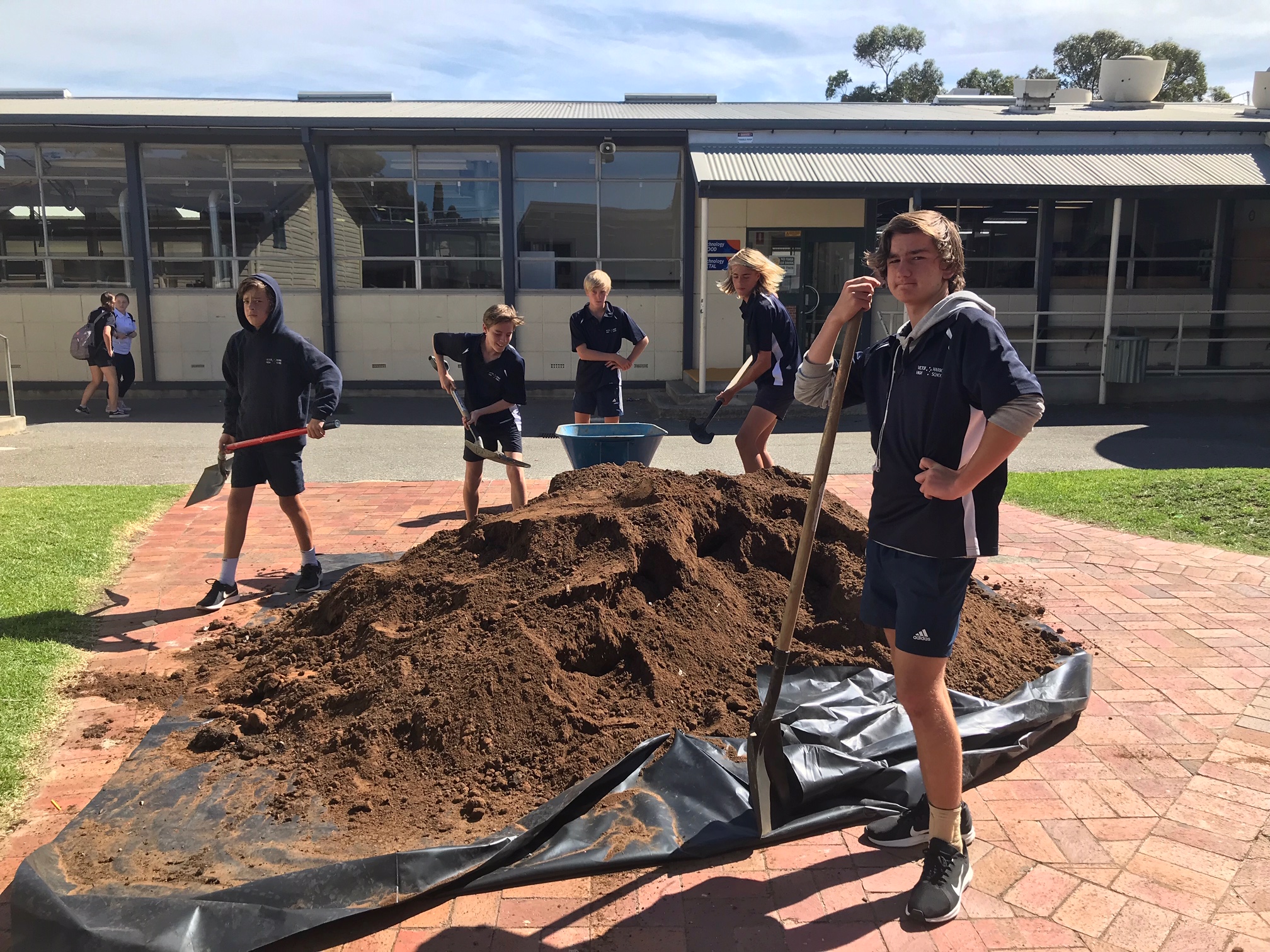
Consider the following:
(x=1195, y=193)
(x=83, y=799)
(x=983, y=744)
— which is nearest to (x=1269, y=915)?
(x=983, y=744)

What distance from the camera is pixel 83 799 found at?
3.40 meters

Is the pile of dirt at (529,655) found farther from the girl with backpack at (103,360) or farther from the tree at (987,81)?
the tree at (987,81)

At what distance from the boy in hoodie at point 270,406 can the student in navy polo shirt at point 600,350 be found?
2.42 m

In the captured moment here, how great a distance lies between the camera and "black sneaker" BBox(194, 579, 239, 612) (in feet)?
17.7

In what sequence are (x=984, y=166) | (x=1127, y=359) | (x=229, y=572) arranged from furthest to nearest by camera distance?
(x=984, y=166) < (x=1127, y=359) < (x=229, y=572)

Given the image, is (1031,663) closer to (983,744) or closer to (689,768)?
(983,744)

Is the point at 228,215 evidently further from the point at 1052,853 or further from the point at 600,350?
the point at 1052,853

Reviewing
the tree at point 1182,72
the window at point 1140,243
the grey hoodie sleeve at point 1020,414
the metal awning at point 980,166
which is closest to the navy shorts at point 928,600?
the grey hoodie sleeve at point 1020,414

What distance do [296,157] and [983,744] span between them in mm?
15430

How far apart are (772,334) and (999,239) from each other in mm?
→ 11896

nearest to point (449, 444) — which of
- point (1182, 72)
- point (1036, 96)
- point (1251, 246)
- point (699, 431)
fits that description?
point (699, 431)

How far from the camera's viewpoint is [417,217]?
1606 centimetres

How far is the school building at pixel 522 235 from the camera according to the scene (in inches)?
615

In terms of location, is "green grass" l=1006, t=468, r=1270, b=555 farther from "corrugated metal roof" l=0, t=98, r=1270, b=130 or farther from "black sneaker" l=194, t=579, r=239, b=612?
"corrugated metal roof" l=0, t=98, r=1270, b=130
